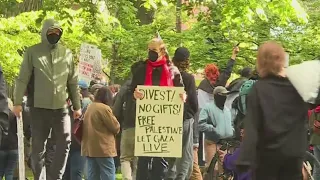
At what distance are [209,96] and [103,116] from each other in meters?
2.90

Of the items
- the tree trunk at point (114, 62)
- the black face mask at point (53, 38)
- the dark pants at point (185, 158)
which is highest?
the tree trunk at point (114, 62)

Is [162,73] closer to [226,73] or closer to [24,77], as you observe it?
[24,77]

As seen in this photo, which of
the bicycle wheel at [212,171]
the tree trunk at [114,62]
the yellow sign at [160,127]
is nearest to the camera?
the yellow sign at [160,127]

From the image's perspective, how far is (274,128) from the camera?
685 centimetres

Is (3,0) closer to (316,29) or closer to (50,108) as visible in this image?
(50,108)

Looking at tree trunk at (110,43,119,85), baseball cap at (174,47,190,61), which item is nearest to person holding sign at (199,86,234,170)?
baseball cap at (174,47,190,61)

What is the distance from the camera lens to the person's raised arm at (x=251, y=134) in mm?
6742

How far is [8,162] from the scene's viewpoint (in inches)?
495

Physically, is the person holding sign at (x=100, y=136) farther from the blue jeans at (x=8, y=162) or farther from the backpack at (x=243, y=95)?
the backpack at (x=243, y=95)

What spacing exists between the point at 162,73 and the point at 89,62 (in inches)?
275


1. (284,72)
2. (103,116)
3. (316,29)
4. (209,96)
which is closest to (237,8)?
(209,96)

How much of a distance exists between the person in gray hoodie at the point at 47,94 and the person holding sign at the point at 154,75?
96 cm

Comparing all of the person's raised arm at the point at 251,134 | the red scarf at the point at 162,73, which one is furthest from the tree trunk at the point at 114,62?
the person's raised arm at the point at 251,134

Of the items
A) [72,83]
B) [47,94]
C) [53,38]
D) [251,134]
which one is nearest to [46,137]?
[47,94]
